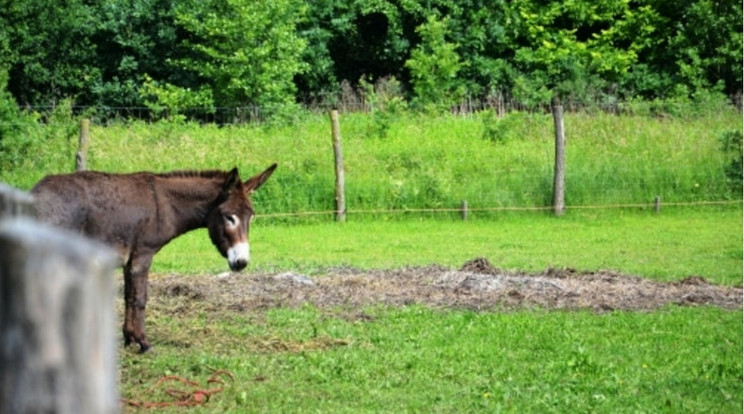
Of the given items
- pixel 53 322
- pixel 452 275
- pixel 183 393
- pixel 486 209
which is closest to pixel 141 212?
pixel 183 393

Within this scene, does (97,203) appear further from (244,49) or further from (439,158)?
(244,49)

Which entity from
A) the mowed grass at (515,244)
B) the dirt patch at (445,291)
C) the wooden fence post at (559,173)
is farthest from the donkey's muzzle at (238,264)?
the wooden fence post at (559,173)

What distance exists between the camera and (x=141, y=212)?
37.1 feet

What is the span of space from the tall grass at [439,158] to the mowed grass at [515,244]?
25.8 inches

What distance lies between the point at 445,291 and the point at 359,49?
31391mm

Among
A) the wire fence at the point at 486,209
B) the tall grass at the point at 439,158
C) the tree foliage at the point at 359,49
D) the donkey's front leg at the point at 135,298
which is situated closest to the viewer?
the donkey's front leg at the point at 135,298

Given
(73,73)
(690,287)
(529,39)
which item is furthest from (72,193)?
(529,39)

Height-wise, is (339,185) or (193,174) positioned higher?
(193,174)

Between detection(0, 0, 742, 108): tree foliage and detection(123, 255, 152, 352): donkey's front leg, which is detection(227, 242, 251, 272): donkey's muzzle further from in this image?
detection(0, 0, 742, 108): tree foliage

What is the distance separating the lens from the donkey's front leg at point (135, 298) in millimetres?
11195

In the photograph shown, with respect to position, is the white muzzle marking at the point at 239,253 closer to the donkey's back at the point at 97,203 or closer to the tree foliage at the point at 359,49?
the donkey's back at the point at 97,203

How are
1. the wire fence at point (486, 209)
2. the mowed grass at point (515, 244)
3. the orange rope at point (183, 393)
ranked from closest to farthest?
the orange rope at point (183, 393) → the mowed grass at point (515, 244) → the wire fence at point (486, 209)

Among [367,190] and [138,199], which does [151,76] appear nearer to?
[367,190]

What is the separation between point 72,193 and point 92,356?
9472 millimetres
